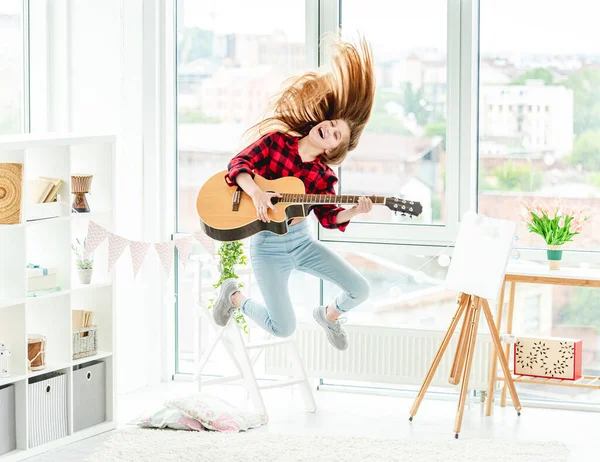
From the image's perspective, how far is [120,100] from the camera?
480 cm

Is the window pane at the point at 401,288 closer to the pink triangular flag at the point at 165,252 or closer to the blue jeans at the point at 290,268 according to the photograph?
Answer: the blue jeans at the point at 290,268

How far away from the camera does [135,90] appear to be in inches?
191

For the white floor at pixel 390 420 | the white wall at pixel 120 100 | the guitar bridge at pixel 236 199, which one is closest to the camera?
the guitar bridge at pixel 236 199

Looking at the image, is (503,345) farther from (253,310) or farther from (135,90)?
(135,90)

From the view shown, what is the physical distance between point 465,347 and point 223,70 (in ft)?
6.17

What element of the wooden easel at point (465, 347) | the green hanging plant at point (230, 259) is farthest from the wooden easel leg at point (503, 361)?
the green hanging plant at point (230, 259)

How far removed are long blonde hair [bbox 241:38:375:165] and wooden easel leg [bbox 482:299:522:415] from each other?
91 cm

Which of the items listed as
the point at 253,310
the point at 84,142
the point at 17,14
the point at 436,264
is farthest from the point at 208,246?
the point at 17,14

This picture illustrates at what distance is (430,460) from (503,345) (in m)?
0.96

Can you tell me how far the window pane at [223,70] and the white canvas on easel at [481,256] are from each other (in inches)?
50.6

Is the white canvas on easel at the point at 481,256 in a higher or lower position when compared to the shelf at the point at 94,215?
lower

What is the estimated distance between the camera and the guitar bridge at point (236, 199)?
3922 mm

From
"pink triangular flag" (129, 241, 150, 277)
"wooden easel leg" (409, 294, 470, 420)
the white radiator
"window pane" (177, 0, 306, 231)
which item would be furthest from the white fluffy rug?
"window pane" (177, 0, 306, 231)

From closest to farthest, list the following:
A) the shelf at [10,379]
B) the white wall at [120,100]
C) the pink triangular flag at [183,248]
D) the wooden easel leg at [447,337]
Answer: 1. the shelf at [10,379]
2. the wooden easel leg at [447,337]
3. the pink triangular flag at [183,248]
4. the white wall at [120,100]
